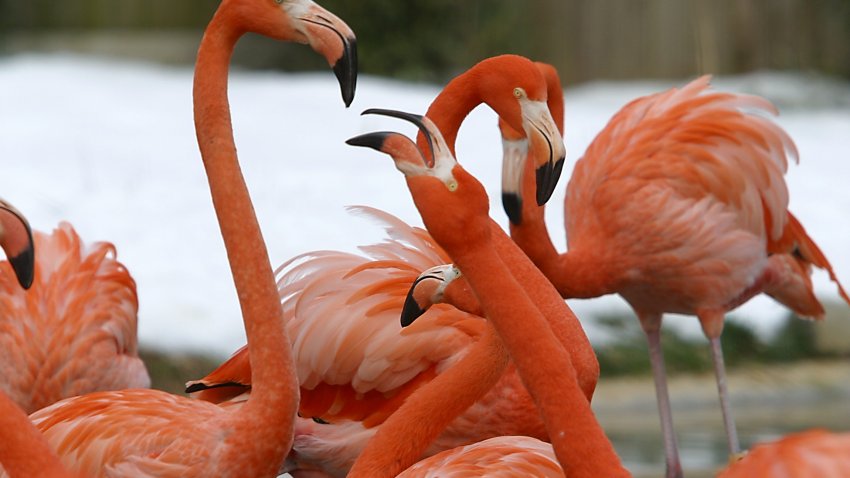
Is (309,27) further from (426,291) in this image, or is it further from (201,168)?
(201,168)

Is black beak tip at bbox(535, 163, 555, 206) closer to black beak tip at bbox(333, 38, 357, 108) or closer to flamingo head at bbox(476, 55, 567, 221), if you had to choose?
flamingo head at bbox(476, 55, 567, 221)

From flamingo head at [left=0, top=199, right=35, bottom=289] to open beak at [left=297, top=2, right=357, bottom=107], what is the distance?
724 mm

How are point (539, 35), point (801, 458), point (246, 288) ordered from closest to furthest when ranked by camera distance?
point (801, 458)
point (246, 288)
point (539, 35)

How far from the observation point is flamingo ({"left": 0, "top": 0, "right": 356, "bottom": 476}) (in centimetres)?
297

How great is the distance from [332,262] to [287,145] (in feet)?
16.0

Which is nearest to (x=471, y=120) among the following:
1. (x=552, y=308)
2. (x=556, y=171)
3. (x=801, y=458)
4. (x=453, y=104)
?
(x=453, y=104)

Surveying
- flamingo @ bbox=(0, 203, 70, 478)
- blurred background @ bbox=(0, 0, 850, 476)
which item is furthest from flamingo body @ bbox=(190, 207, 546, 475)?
blurred background @ bbox=(0, 0, 850, 476)

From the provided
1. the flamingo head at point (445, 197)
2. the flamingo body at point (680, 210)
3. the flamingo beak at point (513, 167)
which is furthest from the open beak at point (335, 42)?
the flamingo body at point (680, 210)

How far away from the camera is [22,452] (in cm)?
249

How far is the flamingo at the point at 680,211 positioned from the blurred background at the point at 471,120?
705 mm

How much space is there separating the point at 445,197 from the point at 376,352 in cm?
116

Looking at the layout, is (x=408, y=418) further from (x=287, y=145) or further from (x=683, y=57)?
(x=683, y=57)

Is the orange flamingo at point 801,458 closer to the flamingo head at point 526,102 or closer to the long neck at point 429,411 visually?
the long neck at point 429,411

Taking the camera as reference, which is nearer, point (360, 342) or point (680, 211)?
point (360, 342)
